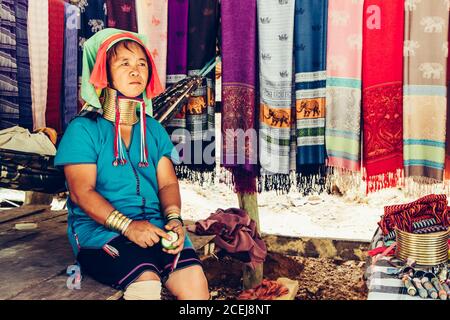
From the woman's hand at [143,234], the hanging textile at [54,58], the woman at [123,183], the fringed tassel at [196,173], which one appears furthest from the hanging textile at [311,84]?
the hanging textile at [54,58]

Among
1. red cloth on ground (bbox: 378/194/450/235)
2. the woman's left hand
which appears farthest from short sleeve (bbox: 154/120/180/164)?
red cloth on ground (bbox: 378/194/450/235)

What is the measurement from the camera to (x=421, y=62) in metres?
2.97

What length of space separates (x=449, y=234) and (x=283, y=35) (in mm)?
1586

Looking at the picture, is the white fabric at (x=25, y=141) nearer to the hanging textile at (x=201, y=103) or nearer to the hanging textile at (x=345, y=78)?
the hanging textile at (x=201, y=103)

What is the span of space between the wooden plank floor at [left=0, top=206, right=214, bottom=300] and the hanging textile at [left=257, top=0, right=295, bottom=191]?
0.71m

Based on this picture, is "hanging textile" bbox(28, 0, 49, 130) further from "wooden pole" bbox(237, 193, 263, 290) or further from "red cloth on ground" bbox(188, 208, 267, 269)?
"wooden pole" bbox(237, 193, 263, 290)

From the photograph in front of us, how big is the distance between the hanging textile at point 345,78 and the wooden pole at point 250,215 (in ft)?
2.48

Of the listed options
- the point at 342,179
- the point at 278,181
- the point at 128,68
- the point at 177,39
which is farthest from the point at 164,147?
the point at 342,179

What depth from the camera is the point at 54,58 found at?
139 inches

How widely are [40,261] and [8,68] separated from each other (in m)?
1.49

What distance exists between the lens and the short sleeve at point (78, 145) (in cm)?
234

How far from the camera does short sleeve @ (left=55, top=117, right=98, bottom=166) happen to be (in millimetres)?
2344

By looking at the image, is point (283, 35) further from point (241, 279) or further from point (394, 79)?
point (241, 279)
